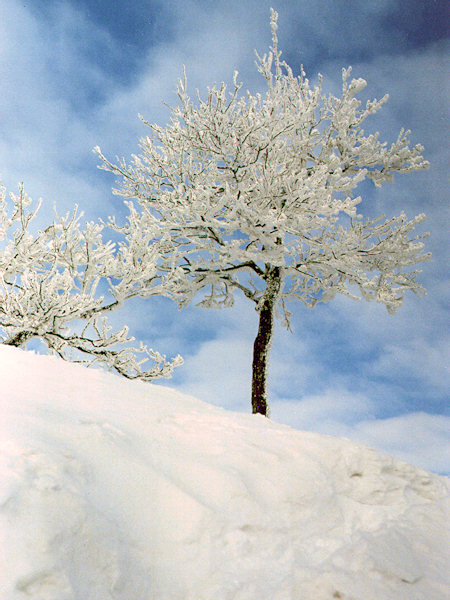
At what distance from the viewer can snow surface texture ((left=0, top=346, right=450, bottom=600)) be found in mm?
1858

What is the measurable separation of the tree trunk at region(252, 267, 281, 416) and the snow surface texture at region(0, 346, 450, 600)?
19.2 feet

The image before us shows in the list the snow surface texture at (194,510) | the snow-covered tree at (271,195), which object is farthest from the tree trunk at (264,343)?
the snow surface texture at (194,510)

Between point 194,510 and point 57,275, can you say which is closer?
point 194,510

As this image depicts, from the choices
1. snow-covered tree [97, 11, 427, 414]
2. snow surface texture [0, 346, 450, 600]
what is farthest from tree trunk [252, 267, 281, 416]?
snow surface texture [0, 346, 450, 600]

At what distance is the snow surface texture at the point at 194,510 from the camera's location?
186cm

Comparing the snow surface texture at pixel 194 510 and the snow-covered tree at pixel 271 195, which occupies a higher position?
the snow-covered tree at pixel 271 195

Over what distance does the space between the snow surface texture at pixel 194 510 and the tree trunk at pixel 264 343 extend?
19.2ft

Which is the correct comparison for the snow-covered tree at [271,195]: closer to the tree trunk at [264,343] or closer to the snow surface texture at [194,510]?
the tree trunk at [264,343]

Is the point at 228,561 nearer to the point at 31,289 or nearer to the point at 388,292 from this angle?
the point at 31,289

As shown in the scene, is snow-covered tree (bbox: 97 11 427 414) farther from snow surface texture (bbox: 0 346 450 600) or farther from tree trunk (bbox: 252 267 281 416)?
snow surface texture (bbox: 0 346 450 600)

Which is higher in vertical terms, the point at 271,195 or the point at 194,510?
the point at 271,195

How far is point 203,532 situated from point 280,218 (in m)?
6.15

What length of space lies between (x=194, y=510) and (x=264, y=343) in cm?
728

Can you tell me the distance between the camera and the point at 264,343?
951 centimetres
